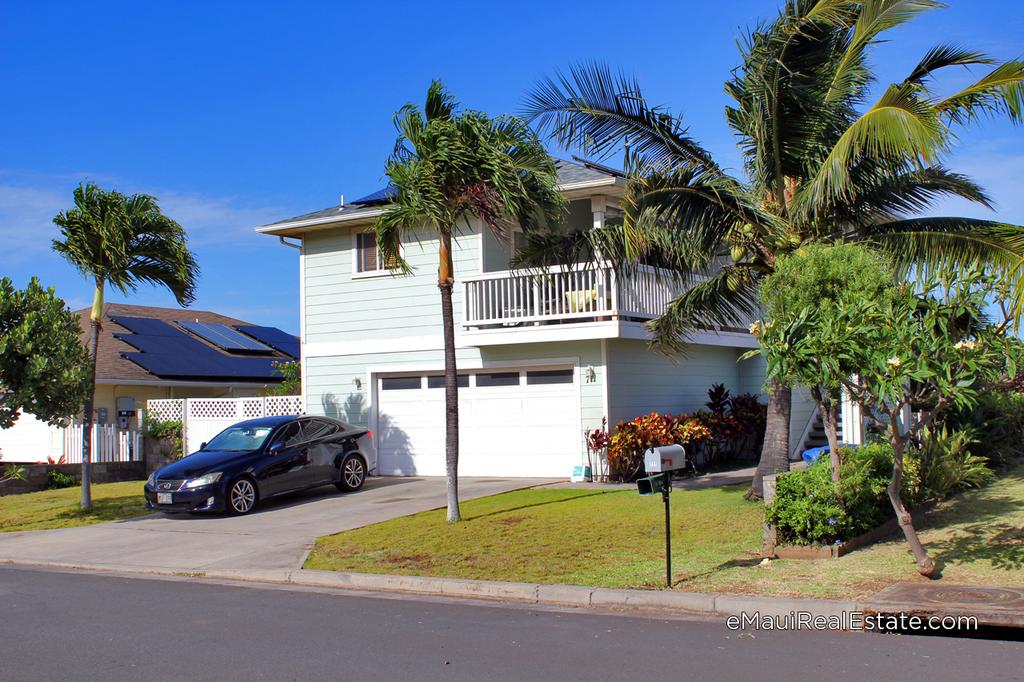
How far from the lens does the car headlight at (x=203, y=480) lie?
15.3 meters

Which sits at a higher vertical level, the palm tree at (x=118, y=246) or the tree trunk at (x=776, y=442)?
the palm tree at (x=118, y=246)

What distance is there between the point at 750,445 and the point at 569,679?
14.7m

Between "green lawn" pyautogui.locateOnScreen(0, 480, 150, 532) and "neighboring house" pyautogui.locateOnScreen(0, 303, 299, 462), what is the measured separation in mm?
4330

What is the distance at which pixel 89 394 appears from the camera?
16.5 m

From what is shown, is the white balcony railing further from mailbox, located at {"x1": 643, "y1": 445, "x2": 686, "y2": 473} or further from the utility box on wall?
the utility box on wall

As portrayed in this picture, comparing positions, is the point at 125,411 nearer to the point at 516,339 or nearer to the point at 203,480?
the point at 203,480

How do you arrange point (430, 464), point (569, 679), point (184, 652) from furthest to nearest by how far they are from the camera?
point (430, 464) → point (184, 652) → point (569, 679)

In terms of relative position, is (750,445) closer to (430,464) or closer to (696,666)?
(430,464)

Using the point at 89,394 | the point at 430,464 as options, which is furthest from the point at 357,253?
the point at 89,394

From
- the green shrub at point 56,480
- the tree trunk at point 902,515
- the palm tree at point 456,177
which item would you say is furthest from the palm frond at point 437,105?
the green shrub at point 56,480

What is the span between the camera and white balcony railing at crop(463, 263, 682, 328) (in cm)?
1712

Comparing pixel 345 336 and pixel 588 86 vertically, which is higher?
pixel 588 86

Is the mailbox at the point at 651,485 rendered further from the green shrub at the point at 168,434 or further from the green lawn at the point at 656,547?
the green shrub at the point at 168,434

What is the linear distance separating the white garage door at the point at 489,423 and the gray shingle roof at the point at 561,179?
11.9ft
